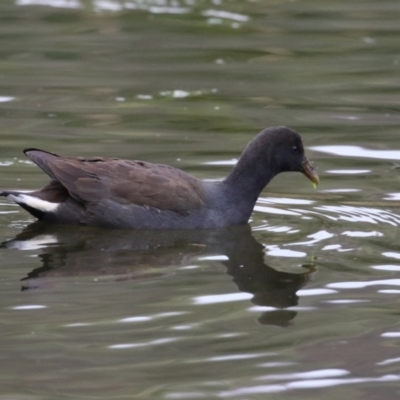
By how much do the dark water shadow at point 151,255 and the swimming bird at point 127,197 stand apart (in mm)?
88

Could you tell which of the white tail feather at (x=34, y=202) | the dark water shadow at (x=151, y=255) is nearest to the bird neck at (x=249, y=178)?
the dark water shadow at (x=151, y=255)

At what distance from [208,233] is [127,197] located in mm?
661

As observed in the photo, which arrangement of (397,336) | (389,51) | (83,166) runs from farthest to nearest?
(389,51) → (83,166) → (397,336)

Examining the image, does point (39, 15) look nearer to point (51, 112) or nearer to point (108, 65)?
point (108, 65)

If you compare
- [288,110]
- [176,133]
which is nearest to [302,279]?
[176,133]

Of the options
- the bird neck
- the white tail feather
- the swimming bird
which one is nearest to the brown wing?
the swimming bird

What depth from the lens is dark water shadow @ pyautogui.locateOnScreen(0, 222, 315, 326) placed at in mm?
7121

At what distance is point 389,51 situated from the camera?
15172 millimetres

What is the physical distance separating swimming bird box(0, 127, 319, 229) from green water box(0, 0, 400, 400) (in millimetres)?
131

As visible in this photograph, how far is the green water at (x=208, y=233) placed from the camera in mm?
5766

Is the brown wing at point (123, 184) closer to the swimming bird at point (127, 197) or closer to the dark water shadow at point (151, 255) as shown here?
the swimming bird at point (127, 197)

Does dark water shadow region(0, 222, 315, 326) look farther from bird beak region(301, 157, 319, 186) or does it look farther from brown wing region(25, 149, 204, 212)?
A: bird beak region(301, 157, 319, 186)

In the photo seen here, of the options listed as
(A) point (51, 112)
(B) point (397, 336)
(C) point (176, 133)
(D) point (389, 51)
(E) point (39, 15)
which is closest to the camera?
(B) point (397, 336)

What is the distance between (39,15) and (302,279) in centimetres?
1073
